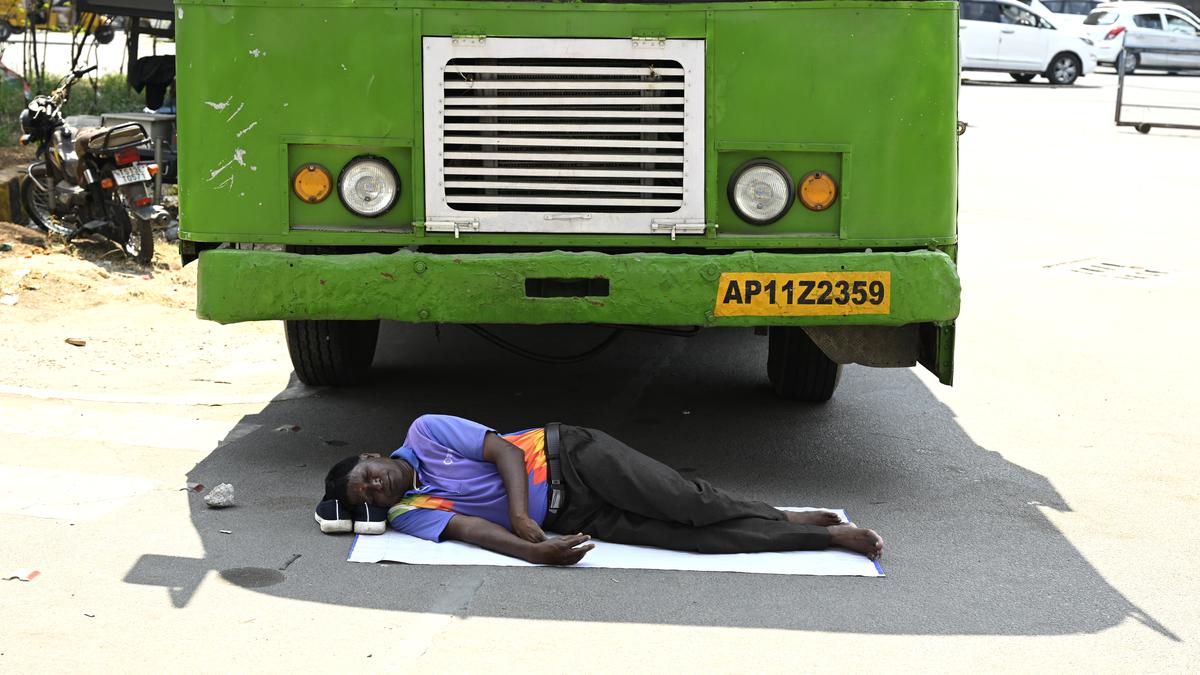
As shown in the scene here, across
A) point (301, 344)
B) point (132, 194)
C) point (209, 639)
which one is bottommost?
point (209, 639)

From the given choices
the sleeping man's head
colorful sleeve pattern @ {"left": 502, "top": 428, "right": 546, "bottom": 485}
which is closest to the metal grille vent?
colorful sleeve pattern @ {"left": 502, "top": 428, "right": 546, "bottom": 485}

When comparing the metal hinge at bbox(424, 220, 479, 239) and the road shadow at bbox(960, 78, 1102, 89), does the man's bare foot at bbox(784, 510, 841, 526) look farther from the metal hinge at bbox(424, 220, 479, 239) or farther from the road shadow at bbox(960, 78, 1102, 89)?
the road shadow at bbox(960, 78, 1102, 89)

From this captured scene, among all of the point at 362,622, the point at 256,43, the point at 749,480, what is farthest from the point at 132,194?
the point at 362,622

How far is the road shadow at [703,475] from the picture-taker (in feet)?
14.5

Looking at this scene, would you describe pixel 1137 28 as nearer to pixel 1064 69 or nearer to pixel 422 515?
pixel 1064 69

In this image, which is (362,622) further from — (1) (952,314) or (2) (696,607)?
(1) (952,314)

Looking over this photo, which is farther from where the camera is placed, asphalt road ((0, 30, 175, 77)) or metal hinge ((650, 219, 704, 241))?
asphalt road ((0, 30, 175, 77))

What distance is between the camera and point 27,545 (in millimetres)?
4777

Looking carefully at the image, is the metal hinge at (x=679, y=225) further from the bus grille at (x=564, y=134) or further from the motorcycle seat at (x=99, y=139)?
the motorcycle seat at (x=99, y=139)

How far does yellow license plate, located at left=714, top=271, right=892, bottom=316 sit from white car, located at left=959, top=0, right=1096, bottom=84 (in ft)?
75.9

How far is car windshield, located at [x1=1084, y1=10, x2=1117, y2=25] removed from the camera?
105 ft

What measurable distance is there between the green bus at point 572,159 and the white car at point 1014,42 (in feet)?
75.2

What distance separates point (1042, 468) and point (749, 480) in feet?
4.24

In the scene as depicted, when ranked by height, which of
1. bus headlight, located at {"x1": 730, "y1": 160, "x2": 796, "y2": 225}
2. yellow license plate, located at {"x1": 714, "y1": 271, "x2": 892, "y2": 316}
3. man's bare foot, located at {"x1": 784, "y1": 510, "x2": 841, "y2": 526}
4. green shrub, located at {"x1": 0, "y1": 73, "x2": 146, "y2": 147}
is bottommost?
man's bare foot, located at {"x1": 784, "y1": 510, "x2": 841, "y2": 526}
